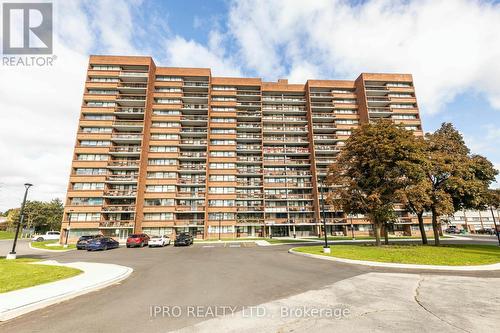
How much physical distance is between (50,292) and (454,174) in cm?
3386

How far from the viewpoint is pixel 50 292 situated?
8906 mm

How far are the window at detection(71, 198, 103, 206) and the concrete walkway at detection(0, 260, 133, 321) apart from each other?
1662 inches

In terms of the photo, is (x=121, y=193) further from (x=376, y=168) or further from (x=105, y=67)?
(x=376, y=168)

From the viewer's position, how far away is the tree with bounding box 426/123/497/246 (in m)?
25.0

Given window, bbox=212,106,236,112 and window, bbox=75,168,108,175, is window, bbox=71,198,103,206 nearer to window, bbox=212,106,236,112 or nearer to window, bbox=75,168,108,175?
window, bbox=75,168,108,175

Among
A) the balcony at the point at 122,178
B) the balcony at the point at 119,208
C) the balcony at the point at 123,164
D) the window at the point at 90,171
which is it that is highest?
the balcony at the point at 123,164

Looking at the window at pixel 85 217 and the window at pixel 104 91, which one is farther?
the window at pixel 104 91

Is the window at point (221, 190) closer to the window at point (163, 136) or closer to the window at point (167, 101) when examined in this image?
the window at point (163, 136)

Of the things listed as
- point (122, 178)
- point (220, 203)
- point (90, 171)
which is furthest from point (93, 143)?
point (220, 203)

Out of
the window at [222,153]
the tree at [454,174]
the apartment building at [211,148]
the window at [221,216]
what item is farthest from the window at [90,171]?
the tree at [454,174]

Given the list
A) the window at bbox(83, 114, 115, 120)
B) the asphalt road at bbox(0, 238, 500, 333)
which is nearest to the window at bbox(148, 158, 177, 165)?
the window at bbox(83, 114, 115, 120)

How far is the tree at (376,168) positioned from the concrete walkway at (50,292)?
22.7 metres

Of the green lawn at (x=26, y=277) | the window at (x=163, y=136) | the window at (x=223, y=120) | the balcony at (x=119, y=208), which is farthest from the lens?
the window at (x=223, y=120)

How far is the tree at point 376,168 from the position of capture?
24.9 m
